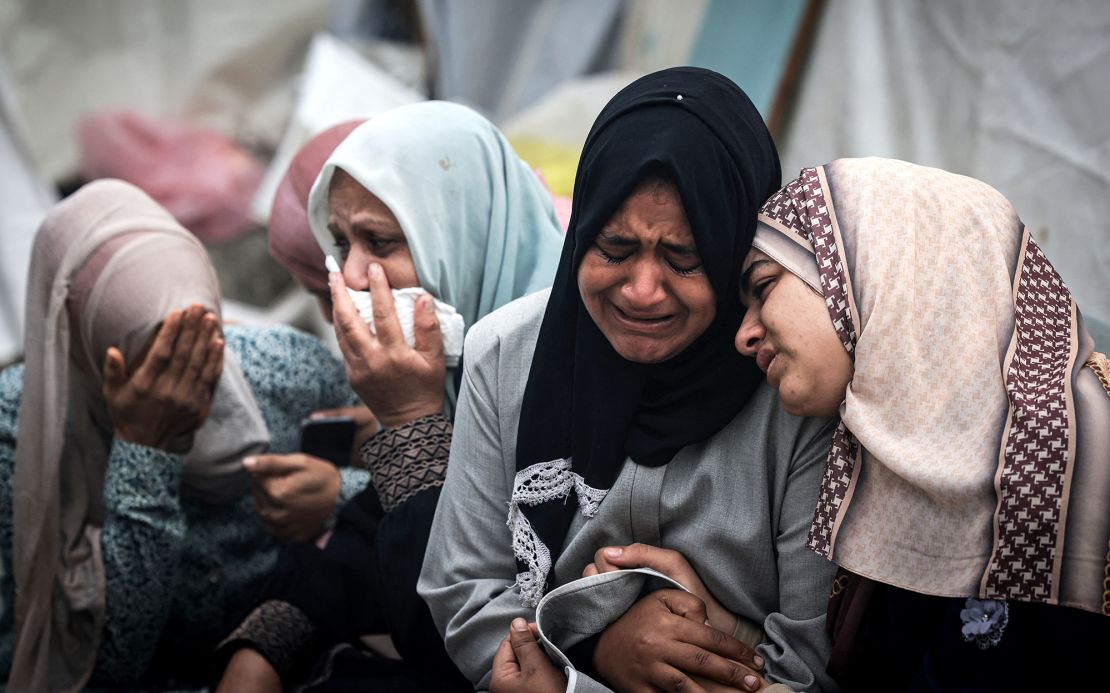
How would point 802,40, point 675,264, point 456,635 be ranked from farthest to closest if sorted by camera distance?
point 802,40, point 456,635, point 675,264

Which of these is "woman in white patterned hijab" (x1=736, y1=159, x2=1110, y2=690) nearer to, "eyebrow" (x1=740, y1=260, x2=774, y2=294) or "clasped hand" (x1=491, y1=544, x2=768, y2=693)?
"eyebrow" (x1=740, y1=260, x2=774, y2=294)

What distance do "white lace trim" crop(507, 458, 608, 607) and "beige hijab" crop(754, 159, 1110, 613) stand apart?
0.42m

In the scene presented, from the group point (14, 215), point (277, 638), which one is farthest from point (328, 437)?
point (14, 215)

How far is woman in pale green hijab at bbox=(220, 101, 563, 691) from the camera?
2.00m

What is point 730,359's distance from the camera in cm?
164

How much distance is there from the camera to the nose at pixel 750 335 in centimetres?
153

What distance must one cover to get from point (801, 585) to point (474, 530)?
56cm

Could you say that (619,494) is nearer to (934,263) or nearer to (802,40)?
(934,263)

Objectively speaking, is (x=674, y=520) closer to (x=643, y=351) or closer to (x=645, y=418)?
(x=645, y=418)

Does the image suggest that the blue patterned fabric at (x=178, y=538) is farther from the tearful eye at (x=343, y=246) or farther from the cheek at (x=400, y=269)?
the cheek at (x=400, y=269)

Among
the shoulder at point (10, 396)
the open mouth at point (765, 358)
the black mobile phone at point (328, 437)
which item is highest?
the open mouth at point (765, 358)

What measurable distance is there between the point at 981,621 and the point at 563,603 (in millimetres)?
615

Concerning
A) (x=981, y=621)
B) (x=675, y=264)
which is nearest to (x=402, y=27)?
(x=675, y=264)

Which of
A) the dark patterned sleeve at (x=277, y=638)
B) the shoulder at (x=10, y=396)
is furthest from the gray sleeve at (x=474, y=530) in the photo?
the shoulder at (x=10, y=396)
